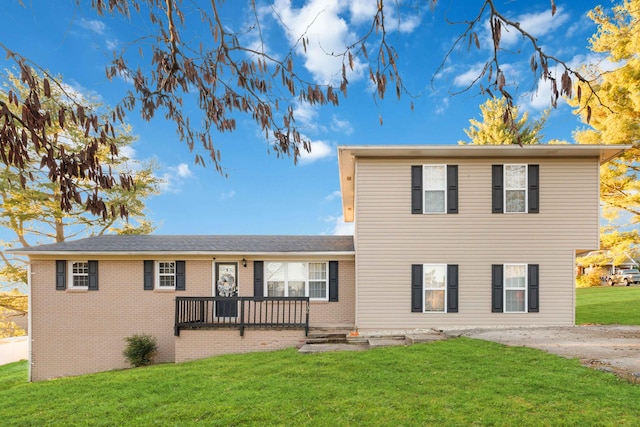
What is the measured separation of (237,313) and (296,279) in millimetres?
2101

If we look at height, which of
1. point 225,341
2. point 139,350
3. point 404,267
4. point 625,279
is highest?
point 404,267

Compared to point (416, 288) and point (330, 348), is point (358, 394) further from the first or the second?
point (416, 288)

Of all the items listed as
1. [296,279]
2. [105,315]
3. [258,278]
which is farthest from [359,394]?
[105,315]

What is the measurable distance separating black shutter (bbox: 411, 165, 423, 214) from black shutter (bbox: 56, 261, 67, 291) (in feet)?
36.6

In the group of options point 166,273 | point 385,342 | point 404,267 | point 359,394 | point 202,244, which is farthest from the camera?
point 202,244

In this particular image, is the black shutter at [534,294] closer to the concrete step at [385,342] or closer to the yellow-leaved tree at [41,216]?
the concrete step at [385,342]

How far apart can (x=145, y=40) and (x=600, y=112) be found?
17.9m

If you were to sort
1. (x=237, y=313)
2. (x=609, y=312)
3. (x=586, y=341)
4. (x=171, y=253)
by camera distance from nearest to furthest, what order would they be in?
(x=586, y=341), (x=237, y=313), (x=171, y=253), (x=609, y=312)

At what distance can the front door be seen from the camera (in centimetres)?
1146

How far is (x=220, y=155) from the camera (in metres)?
4.08

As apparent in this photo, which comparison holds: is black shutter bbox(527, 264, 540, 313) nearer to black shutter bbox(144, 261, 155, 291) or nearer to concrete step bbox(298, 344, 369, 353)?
concrete step bbox(298, 344, 369, 353)

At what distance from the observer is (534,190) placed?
410 inches

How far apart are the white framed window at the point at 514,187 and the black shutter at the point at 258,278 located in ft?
25.5

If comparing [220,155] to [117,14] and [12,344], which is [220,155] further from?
[12,344]
